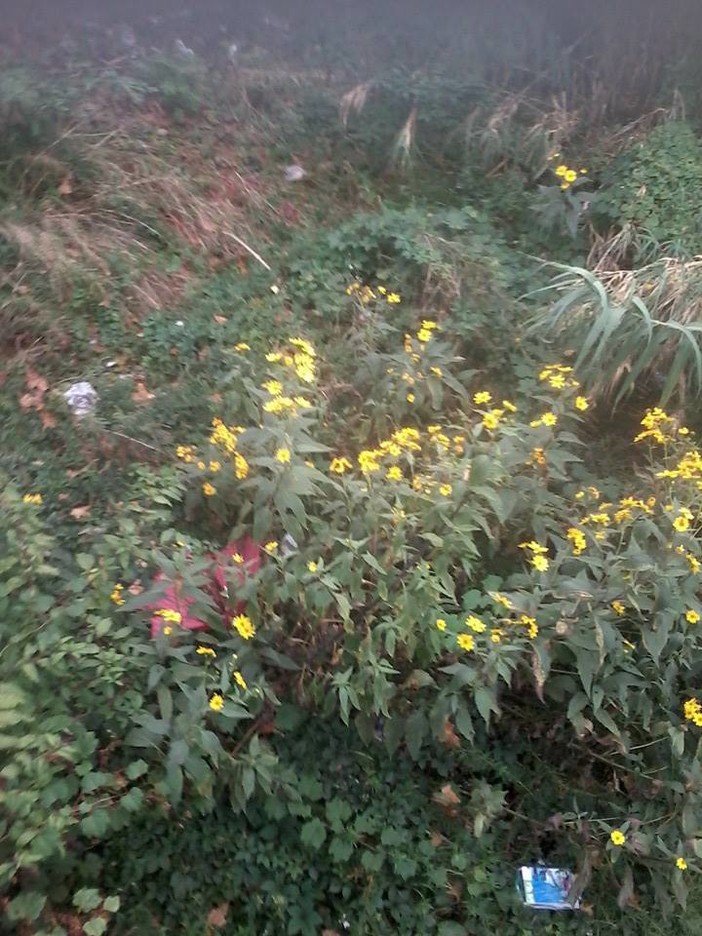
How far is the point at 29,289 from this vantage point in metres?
3.48

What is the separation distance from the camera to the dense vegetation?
2.41 metres

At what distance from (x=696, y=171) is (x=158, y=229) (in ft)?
8.42

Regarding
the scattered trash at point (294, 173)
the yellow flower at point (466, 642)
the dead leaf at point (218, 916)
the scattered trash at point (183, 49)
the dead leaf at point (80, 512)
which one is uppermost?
the scattered trash at point (183, 49)

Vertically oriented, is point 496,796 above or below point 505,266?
below

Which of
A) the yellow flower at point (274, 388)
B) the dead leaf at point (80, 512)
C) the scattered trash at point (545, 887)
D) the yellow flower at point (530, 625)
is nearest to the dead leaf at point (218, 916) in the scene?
the scattered trash at point (545, 887)

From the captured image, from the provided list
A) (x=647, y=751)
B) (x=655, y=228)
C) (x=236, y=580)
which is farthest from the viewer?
(x=655, y=228)

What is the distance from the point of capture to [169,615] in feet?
7.62

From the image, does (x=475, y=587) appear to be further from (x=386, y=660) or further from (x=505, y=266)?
(x=505, y=266)

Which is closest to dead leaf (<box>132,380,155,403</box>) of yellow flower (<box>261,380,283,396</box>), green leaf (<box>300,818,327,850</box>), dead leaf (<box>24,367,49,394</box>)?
dead leaf (<box>24,367,49,394</box>)

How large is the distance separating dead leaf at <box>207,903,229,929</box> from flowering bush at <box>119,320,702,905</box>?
0.38 metres

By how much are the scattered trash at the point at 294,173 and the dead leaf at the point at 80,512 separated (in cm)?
216

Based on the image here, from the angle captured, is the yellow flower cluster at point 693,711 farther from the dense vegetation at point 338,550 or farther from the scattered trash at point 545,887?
the scattered trash at point 545,887

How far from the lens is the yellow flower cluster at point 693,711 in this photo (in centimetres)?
257

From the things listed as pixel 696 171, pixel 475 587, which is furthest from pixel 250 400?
pixel 696 171
